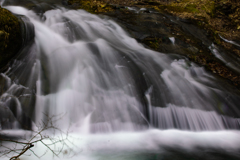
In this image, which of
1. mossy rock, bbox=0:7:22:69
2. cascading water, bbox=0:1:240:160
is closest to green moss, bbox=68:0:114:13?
cascading water, bbox=0:1:240:160

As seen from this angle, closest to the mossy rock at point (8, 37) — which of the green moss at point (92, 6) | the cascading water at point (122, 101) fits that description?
the cascading water at point (122, 101)

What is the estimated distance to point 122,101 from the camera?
4777mm

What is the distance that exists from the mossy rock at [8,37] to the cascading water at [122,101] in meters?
0.26

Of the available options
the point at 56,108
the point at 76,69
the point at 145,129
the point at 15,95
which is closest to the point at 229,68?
the point at 145,129

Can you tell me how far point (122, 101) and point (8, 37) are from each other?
3627 millimetres

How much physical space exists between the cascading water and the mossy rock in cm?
26

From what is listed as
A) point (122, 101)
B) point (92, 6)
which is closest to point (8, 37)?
point (122, 101)

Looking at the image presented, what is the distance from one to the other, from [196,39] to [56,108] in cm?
612

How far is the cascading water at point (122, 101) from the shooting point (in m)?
4.04

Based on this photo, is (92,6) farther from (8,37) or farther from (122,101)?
(122,101)

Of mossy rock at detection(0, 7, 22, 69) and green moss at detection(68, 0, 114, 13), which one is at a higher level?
green moss at detection(68, 0, 114, 13)

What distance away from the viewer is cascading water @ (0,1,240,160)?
4043mm

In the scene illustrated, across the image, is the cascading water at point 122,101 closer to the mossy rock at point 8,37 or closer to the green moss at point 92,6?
the mossy rock at point 8,37

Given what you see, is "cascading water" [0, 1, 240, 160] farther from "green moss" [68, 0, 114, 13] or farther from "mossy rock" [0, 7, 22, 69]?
"green moss" [68, 0, 114, 13]
